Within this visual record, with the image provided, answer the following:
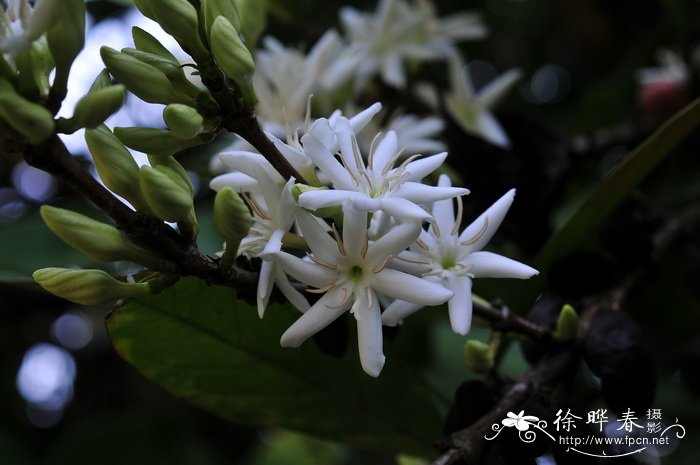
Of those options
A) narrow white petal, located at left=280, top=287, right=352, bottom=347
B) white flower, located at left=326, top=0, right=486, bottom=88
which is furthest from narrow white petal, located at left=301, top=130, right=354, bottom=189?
white flower, located at left=326, top=0, right=486, bottom=88

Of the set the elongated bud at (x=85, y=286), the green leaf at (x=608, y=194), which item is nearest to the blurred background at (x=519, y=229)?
the green leaf at (x=608, y=194)

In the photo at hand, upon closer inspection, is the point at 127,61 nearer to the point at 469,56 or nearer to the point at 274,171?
the point at 274,171

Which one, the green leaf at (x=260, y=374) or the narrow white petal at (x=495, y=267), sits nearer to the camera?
the narrow white petal at (x=495, y=267)

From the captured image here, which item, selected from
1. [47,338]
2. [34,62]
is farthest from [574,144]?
[47,338]

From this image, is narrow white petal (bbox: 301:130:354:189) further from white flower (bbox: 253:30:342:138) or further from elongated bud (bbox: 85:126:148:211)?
white flower (bbox: 253:30:342:138)

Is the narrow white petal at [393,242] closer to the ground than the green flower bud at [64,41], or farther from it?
closer to the ground

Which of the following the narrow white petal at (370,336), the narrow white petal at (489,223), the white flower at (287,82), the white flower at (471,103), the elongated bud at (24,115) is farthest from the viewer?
the white flower at (471,103)

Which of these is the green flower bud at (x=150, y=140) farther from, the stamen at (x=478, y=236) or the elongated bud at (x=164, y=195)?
the stamen at (x=478, y=236)
